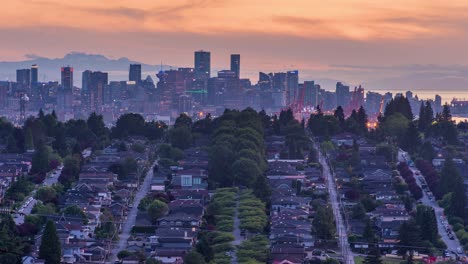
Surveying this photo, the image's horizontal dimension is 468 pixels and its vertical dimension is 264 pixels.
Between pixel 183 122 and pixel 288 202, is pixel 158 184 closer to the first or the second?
pixel 288 202

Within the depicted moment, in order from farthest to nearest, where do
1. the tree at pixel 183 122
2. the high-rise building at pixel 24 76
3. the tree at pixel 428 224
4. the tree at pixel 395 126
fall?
the high-rise building at pixel 24 76 → the tree at pixel 183 122 → the tree at pixel 395 126 → the tree at pixel 428 224

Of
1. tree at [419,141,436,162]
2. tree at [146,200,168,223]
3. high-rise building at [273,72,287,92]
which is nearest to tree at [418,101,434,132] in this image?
tree at [419,141,436,162]

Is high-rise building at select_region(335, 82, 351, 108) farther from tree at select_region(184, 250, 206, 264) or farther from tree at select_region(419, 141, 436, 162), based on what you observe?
tree at select_region(184, 250, 206, 264)

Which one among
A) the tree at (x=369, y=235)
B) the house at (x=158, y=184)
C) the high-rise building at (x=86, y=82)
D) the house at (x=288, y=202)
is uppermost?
the high-rise building at (x=86, y=82)

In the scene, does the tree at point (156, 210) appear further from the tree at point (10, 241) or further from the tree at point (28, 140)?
the tree at point (28, 140)

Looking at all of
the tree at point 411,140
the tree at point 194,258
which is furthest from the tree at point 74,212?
the tree at point 411,140
